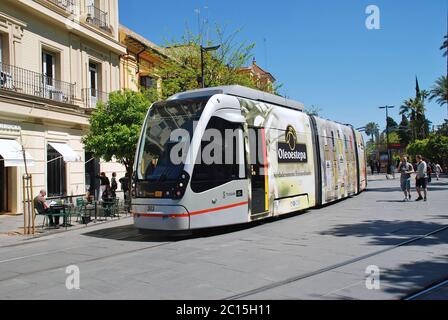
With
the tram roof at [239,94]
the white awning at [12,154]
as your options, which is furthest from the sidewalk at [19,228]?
the tram roof at [239,94]

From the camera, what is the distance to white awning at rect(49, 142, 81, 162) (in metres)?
19.6

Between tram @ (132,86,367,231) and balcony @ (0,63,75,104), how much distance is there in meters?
9.56

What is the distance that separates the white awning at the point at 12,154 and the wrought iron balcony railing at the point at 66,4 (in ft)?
24.5

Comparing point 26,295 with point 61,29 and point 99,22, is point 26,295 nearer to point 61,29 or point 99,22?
point 61,29

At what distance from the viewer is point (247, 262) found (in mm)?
7504

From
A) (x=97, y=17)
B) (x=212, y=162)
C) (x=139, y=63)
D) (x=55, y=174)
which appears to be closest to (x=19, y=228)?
(x=55, y=174)

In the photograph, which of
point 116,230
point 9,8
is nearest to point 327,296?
point 116,230

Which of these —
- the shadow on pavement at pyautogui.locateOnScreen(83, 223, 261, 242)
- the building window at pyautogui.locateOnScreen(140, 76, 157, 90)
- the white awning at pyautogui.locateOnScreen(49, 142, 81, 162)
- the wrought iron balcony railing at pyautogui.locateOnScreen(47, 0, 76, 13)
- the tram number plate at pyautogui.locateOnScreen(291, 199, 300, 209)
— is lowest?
the shadow on pavement at pyautogui.locateOnScreen(83, 223, 261, 242)

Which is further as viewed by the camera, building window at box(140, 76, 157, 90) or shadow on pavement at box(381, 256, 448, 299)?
building window at box(140, 76, 157, 90)

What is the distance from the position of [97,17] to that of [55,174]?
9.42 metres

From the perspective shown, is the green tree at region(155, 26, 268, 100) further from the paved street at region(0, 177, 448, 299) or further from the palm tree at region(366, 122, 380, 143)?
the palm tree at region(366, 122, 380, 143)

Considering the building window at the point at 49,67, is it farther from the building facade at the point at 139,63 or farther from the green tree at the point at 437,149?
the green tree at the point at 437,149

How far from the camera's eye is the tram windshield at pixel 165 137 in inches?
394

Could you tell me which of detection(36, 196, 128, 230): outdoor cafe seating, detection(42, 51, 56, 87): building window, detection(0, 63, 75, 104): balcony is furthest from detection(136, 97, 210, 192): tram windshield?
detection(42, 51, 56, 87): building window
